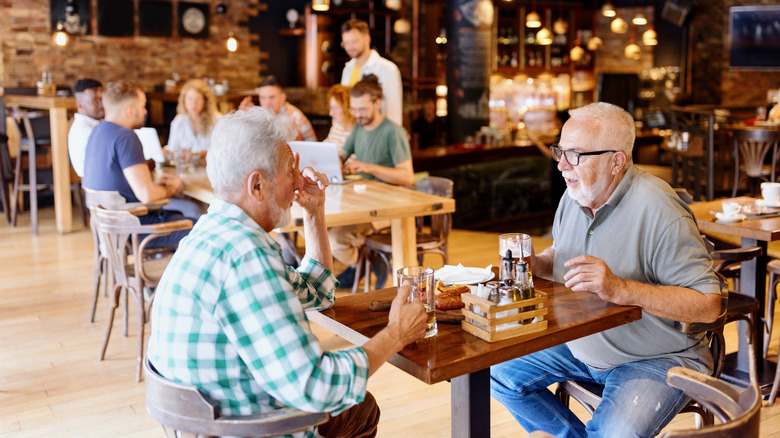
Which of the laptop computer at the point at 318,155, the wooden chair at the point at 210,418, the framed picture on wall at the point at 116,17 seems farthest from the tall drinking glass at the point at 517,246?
the framed picture on wall at the point at 116,17

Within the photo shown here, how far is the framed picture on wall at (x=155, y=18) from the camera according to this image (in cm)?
962

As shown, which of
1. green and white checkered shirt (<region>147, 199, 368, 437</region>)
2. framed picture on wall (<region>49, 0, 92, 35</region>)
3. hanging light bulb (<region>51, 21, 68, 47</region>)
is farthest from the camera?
framed picture on wall (<region>49, 0, 92, 35</region>)

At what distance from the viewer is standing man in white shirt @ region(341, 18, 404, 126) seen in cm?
550

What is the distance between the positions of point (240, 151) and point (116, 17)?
28.5 feet

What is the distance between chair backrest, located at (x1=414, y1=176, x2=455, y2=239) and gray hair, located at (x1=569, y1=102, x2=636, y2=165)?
214 cm

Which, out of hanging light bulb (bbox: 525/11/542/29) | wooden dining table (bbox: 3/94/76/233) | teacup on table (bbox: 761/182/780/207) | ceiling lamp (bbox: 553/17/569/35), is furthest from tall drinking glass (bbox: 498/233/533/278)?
ceiling lamp (bbox: 553/17/569/35)

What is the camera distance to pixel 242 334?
1521 millimetres

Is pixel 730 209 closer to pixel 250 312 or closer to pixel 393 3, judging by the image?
pixel 250 312

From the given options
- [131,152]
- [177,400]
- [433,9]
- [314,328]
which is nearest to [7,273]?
[131,152]

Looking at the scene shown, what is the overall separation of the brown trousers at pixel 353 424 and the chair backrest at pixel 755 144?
5748 millimetres

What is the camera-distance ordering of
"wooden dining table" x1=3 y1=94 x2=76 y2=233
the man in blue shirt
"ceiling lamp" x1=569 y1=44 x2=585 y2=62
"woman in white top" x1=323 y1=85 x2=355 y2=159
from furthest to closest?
1. "ceiling lamp" x1=569 y1=44 x2=585 y2=62
2. "wooden dining table" x1=3 y1=94 x2=76 y2=233
3. "woman in white top" x1=323 y1=85 x2=355 y2=159
4. the man in blue shirt

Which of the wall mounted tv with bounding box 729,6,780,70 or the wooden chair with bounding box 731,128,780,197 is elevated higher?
the wall mounted tv with bounding box 729,6,780,70

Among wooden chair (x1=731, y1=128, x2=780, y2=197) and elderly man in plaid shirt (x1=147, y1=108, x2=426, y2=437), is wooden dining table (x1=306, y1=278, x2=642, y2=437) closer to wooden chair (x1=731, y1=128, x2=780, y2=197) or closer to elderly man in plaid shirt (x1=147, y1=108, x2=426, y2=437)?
elderly man in plaid shirt (x1=147, y1=108, x2=426, y2=437)

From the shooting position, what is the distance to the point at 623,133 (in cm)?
220
